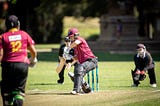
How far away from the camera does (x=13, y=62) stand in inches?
457

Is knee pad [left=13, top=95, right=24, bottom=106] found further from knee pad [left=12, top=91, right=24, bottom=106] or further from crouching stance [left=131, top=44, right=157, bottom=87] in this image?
crouching stance [left=131, top=44, right=157, bottom=87]

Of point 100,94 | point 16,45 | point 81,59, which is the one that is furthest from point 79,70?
point 16,45

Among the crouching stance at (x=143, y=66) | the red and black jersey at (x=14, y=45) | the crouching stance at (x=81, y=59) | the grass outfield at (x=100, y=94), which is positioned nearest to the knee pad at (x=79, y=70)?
the crouching stance at (x=81, y=59)

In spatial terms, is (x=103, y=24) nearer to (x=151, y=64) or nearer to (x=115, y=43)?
(x=115, y=43)

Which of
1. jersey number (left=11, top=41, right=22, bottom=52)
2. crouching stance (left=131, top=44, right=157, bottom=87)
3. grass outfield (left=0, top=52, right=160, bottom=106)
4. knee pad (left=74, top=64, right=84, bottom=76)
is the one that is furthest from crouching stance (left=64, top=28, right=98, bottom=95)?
jersey number (left=11, top=41, right=22, bottom=52)

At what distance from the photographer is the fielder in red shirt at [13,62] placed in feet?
37.9

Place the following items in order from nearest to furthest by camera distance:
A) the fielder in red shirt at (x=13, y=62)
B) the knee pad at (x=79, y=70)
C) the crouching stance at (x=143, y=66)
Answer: the fielder in red shirt at (x=13, y=62), the knee pad at (x=79, y=70), the crouching stance at (x=143, y=66)

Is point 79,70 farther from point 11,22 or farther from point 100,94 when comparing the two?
point 11,22

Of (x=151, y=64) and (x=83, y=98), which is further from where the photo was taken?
(x=151, y=64)

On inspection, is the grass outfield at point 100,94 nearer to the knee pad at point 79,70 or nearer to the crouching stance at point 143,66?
the crouching stance at point 143,66

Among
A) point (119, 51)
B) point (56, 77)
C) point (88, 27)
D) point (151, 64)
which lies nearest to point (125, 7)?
point (119, 51)

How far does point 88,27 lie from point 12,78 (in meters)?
83.4

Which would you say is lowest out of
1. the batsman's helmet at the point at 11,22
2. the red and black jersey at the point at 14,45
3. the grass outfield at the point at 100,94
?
the grass outfield at the point at 100,94

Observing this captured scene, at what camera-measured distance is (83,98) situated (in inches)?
596
